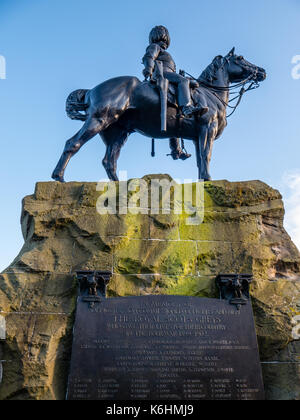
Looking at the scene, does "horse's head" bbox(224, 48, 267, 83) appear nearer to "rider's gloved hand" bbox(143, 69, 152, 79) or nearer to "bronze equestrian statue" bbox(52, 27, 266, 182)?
"bronze equestrian statue" bbox(52, 27, 266, 182)

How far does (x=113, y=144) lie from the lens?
8.86 metres

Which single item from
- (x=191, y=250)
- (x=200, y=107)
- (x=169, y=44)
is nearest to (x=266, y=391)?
(x=191, y=250)

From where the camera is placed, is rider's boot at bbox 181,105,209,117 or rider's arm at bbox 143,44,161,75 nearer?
rider's boot at bbox 181,105,209,117

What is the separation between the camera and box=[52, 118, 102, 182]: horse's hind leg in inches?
301

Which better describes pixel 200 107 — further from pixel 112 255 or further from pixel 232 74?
pixel 112 255

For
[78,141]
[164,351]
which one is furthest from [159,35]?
[164,351]

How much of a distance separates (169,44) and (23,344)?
7.08 meters

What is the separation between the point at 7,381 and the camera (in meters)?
5.18

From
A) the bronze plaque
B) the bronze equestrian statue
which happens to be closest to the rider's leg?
the bronze equestrian statue

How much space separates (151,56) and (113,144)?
190 centimetres

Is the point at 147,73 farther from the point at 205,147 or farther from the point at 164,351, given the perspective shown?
the point at 164,351

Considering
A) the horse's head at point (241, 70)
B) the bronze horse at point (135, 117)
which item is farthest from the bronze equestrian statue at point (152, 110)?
the horse's head at point (241, 70)

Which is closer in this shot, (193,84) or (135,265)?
(135,265)

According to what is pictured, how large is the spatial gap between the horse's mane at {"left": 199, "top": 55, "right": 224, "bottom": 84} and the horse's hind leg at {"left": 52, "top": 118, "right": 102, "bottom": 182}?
2.85m
